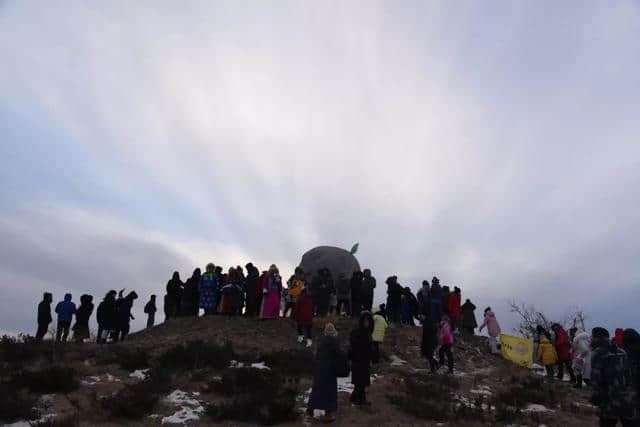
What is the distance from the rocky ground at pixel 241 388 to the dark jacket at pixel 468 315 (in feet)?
12.4

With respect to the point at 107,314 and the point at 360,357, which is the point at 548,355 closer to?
the point at 360,357

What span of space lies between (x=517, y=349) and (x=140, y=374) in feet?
40.5

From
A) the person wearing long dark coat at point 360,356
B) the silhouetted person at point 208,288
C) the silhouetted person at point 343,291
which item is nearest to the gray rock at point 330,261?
the silhouetted person at point 343,291

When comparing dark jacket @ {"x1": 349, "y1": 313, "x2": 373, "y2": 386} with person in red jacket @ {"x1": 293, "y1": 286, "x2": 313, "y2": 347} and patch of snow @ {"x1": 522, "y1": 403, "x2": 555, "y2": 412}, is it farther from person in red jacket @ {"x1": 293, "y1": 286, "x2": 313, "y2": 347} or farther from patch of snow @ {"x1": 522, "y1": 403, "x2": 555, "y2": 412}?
person in red jacket @ {"x1": 293, "y1": 286, "x2": 313, "y2": 347}

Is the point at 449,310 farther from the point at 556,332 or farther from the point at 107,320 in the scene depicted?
the point at 107,320

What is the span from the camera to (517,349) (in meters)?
17.3

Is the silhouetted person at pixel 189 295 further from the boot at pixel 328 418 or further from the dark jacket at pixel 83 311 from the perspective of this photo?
the boot at pixel 328 418

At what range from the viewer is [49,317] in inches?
608

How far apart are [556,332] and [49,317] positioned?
15.4m

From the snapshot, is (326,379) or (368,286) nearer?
(326,379)

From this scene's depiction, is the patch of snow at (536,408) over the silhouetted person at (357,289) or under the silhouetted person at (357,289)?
under

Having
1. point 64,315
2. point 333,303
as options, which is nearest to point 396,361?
point 333,303

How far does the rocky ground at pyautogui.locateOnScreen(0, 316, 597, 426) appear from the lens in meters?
9.41

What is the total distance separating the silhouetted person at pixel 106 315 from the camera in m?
15.8
